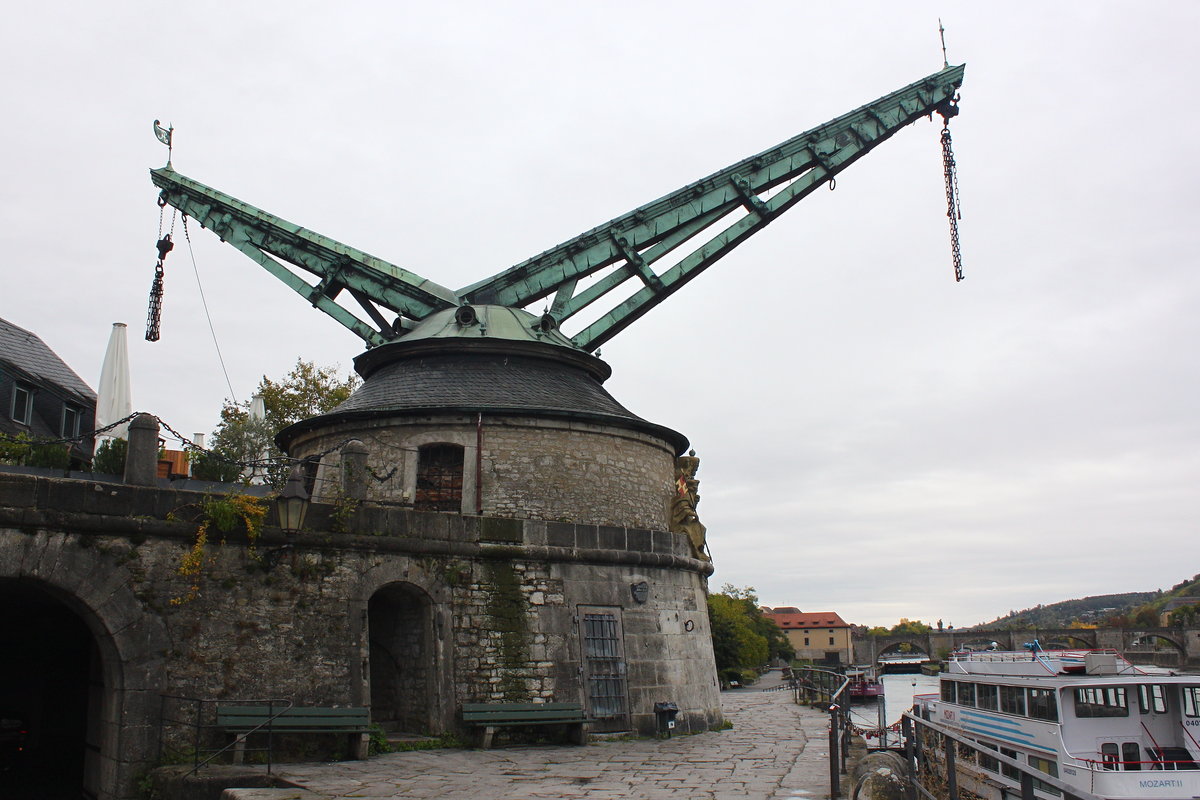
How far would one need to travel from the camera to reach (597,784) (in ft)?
32.2

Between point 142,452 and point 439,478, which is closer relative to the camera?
point 142,452

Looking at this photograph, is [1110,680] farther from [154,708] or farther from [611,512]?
[154,708]

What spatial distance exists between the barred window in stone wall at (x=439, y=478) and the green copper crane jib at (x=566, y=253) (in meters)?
4.06

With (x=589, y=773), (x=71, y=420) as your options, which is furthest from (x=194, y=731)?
(x=71, y=420)

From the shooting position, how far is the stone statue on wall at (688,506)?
17797 mm

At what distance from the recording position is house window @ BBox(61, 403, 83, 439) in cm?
2239

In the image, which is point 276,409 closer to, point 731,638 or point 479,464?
point 479,464

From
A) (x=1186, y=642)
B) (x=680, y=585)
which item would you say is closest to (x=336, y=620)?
(x=680, y=585)

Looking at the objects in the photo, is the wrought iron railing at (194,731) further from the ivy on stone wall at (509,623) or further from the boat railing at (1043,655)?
the boat railing at (1043,655)

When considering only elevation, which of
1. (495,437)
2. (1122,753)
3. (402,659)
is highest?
(495,437)

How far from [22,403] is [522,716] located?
14.9m

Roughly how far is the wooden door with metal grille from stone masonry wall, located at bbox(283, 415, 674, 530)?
5.93 ft

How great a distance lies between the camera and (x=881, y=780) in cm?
805

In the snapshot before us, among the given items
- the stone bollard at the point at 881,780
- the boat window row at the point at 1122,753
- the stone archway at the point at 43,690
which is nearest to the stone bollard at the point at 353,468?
the stone archway at the point at 43,690
